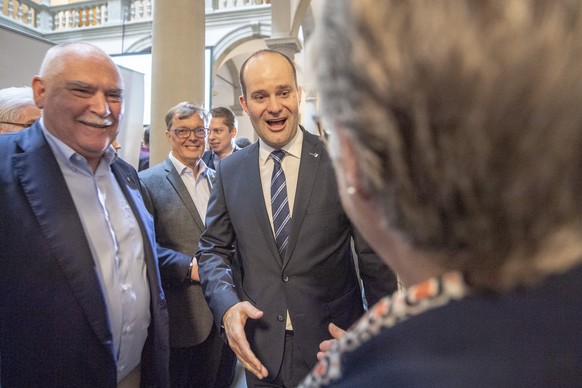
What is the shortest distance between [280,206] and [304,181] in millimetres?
144

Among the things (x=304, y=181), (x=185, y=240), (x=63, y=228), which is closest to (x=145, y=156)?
(x=185, y=240)

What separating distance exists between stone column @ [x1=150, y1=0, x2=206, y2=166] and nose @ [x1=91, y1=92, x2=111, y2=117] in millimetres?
2533

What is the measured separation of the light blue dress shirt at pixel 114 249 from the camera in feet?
5.56

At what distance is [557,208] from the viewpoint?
1.45 feet

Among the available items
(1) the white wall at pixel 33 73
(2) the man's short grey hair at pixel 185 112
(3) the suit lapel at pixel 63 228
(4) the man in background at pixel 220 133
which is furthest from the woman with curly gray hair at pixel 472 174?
Answer: (4) the man in background at pixel 220 133

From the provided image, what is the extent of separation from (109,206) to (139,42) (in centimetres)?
1288

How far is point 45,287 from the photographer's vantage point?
150 cm

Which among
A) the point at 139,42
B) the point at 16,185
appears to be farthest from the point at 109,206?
the point at 139,42

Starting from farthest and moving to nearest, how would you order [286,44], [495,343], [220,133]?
[286,44], [220,133], [495,343]

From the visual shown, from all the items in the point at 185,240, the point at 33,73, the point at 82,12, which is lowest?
the point at 185,240

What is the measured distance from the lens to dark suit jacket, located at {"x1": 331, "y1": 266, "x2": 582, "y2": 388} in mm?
409

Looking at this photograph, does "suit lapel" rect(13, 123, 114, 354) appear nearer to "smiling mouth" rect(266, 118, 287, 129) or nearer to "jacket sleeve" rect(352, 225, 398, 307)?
"smiling mouth" rect(266, 118, 287, 129)

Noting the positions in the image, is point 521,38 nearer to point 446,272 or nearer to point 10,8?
point 446,272

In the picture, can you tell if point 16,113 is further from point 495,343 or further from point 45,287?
point 495,343
